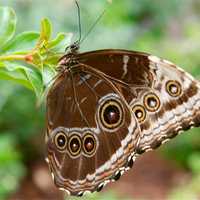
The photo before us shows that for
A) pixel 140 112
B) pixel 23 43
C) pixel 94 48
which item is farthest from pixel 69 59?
pixel 94 48

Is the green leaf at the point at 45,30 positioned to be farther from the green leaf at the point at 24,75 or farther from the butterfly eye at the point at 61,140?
the butterfly eye at the point at 61,140

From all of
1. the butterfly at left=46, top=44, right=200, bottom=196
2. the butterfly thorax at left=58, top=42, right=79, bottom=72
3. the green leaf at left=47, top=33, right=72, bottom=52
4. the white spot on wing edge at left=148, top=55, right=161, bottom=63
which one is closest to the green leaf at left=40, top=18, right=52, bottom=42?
the green leaf at left=47, top=33, right=72, bottom=52

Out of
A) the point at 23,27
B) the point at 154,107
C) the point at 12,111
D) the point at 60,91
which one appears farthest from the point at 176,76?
the point at 12,111

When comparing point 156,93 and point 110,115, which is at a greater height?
point 156,93

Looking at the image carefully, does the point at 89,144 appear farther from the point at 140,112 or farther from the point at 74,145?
the point at 140,112

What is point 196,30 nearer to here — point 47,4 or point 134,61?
point 47,4

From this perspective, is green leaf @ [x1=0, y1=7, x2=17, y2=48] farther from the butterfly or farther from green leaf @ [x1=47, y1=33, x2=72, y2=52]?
the butterfly
